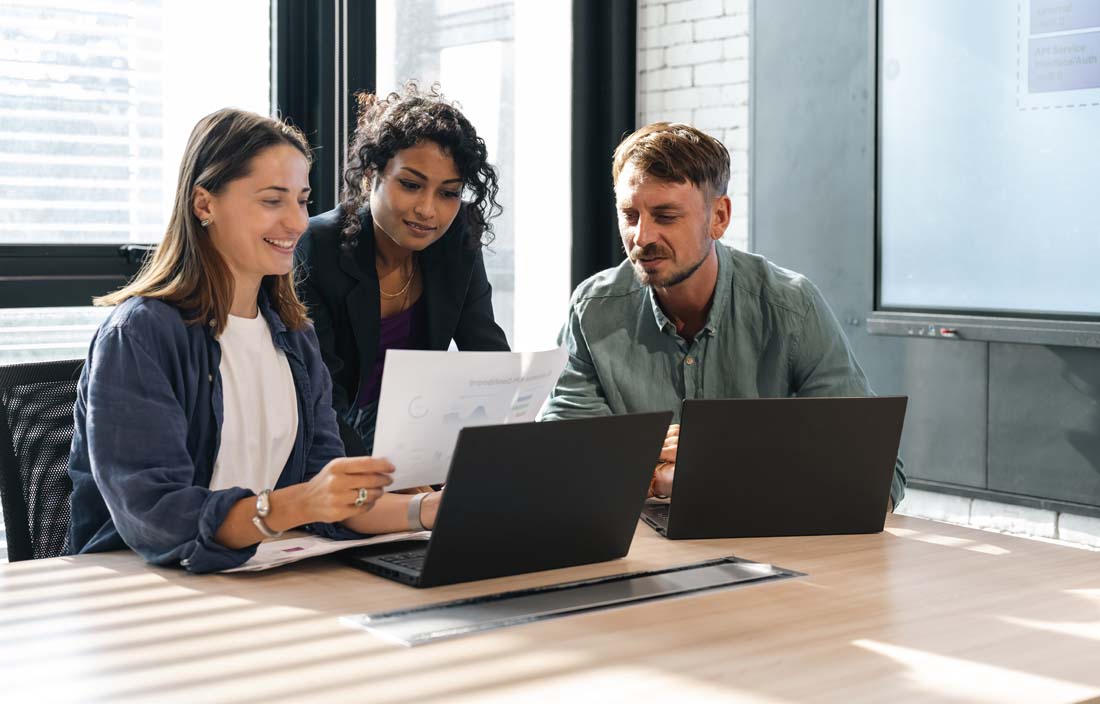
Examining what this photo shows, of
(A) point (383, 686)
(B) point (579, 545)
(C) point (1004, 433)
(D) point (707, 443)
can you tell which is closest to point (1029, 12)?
(C) point (1004, 433)

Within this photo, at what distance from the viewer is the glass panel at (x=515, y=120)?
4.38 m

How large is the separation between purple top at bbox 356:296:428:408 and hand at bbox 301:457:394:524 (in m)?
0.92

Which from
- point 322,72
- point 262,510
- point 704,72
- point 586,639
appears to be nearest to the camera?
point 586,639

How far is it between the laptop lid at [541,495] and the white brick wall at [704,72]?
8.45ft

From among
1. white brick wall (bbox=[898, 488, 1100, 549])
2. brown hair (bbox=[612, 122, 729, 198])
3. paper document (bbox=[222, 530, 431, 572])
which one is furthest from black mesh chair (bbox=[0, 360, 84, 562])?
white brick wall (bbox=[898, 488, 1100, 549])

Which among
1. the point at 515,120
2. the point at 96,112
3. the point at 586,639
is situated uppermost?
the point at 515,120

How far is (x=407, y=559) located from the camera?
1.70 m

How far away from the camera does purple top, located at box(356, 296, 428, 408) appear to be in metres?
2.60

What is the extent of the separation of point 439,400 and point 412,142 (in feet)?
3.36

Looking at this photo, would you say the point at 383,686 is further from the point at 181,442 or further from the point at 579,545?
the point at 181,442

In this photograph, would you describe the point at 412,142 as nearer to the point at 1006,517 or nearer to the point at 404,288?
the point at 404,288

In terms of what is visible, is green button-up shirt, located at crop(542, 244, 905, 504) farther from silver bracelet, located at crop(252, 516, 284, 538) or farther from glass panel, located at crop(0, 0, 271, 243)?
glass panel, located at crop(0, 0, 271, 243)

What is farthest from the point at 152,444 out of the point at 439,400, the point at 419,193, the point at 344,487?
the point at 419,193

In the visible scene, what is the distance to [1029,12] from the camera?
10.7 feet
